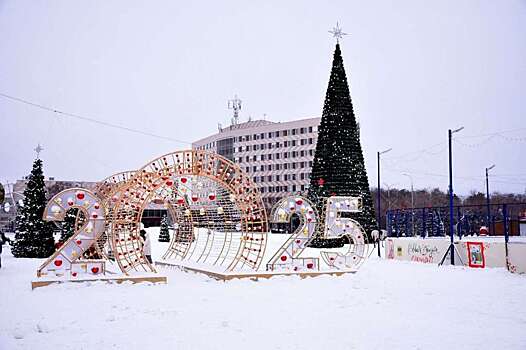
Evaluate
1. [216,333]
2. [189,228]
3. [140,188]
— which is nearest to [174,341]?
[216,333]

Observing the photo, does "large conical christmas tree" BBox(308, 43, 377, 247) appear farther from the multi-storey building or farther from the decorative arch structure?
the multi-storey building

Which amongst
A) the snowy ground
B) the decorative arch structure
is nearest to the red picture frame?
the snowy ground

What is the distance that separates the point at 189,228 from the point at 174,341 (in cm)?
1278

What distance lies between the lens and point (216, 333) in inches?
329

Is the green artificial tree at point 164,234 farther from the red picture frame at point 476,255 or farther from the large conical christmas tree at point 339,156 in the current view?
the red picture frame at point 476,255

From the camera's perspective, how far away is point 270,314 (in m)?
9.94

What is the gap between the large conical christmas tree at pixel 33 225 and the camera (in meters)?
23.3

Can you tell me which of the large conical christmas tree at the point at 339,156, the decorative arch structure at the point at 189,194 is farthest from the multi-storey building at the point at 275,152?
the decorative arch structure at the point at 189,194

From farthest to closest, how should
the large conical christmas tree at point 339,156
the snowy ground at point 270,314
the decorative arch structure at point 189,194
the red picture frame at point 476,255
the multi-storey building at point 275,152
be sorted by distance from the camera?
the multi-storey building at point 275,152 < the large conical christmas tree at point 339,156 < the red picture frame at point 476,255 < the decorative arch structure at point 189,194 < the snowy ground at point 270,314

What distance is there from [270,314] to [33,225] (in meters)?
16.5

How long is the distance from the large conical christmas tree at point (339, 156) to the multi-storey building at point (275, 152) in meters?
45.9

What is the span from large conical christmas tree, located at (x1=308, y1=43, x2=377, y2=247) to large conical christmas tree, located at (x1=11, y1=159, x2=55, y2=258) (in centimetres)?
1235

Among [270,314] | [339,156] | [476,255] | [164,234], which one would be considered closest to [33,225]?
[339,156]

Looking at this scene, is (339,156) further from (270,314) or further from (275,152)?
(275,152)
